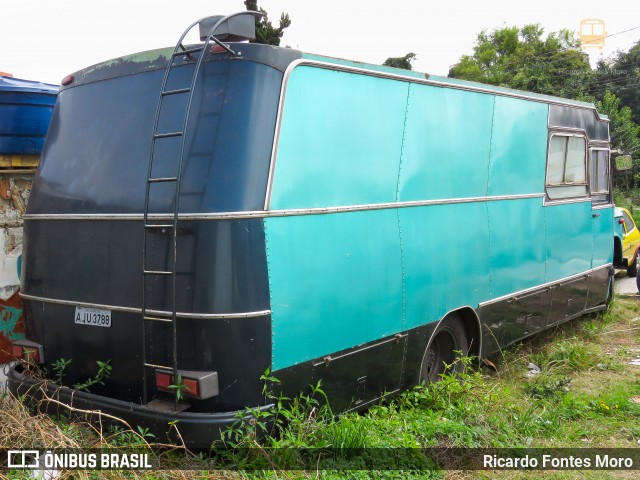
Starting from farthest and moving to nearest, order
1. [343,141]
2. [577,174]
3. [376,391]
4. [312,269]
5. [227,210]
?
[577,174] → [376,391] → [343,141] → [312,269] → [227,210]

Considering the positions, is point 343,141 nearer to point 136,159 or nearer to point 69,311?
point 136,159

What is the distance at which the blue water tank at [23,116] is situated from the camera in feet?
19.9

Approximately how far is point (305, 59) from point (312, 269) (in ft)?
4.77

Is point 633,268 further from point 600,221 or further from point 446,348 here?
point 446,348

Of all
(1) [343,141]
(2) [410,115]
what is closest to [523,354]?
(2) [410,115]

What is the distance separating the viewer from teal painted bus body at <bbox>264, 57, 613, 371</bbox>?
172 inches

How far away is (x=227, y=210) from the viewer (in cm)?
405

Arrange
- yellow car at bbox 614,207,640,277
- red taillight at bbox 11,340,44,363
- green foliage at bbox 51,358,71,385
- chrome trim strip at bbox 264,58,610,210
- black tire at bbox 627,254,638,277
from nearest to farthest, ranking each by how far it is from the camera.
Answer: chrome trim strip at bbox 264,58,610,210 → green foliage at bbox 51,358,71,385 → red taillight at bbox 11,340,44,363 → yellow car at bbox 614,207,640,277 → black tire at bbox 627,254,638,277

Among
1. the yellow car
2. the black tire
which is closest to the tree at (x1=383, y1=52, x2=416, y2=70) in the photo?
the yellow car

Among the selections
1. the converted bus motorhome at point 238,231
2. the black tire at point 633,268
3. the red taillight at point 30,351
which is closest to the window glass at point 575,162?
the converted bus motorhome at point 238,231

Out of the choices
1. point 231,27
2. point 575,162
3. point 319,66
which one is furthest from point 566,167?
point 231,27

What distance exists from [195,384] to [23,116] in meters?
3.72

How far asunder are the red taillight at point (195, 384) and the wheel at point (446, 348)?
2646 mm

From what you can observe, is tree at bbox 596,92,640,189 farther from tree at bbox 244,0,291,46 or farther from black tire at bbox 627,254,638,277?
tree at bbox 244,0,291,46
